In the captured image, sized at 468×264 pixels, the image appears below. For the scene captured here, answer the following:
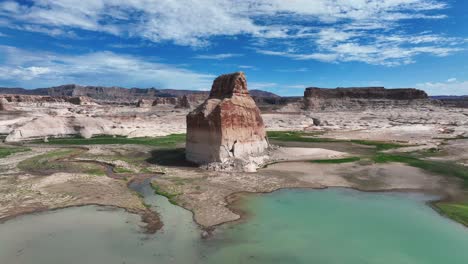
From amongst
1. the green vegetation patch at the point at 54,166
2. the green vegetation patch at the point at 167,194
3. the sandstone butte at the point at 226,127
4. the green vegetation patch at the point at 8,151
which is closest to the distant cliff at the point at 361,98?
the sandstone butte at the point at 226,127

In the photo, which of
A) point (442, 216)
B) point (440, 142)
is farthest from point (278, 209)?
point (440, 142)

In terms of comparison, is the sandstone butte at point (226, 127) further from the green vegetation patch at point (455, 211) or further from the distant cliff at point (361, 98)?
the distant cliff at point (361, 98)

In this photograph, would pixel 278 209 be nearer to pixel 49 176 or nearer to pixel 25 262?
pixel 25 262

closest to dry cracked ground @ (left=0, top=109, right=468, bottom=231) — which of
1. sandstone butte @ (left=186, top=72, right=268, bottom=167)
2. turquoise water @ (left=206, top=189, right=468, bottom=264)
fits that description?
turquoise water @ (left=206, top=189, right=468, bottom=264)

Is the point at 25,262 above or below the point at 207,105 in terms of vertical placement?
below

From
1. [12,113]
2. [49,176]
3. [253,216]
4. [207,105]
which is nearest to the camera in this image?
[253,216]

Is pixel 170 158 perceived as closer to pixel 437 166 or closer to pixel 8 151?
pixel 8 151

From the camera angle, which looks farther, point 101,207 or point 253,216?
point 101,207

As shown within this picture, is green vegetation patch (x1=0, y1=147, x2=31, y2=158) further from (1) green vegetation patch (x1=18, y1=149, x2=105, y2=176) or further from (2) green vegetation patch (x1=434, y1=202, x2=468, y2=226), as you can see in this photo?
(2) green vegetation patch (x1=434, y1=202, x2=468, y2=226)

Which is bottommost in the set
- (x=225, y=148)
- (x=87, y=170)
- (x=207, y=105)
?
(x=87, y=170)
